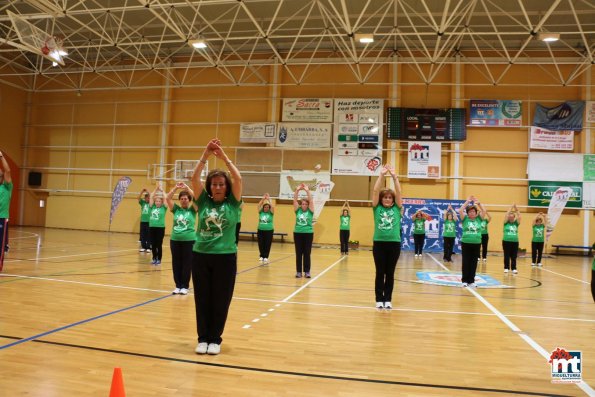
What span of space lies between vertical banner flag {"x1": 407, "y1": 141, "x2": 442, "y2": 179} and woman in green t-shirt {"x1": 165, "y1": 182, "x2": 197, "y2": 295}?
14.7 metres

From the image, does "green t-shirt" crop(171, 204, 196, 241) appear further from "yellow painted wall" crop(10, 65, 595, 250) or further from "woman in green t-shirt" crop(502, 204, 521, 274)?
"yellow painted wall" crop(10, 65, 595, 250)

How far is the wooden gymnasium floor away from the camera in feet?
10.2

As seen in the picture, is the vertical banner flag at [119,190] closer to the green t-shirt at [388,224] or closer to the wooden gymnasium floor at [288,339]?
the wooden gymnasium floor at [288,339]

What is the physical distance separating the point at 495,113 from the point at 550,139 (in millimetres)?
2468

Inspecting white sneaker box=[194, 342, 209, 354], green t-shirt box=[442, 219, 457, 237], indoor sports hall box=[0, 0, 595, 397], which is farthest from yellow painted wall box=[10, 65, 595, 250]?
white sneaker box=[194, 342, 209, 354]

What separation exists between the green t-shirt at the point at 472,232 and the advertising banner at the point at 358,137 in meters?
11.7

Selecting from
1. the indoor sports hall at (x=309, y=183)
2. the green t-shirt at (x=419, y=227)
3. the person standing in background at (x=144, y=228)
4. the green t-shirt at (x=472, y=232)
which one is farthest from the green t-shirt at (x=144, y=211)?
the green t-shirt at (x=472, y=232)

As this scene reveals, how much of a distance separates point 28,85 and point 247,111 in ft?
42.7

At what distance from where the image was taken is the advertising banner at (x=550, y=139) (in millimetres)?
18828

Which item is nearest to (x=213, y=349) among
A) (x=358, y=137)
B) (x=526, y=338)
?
(x=526, y=338)

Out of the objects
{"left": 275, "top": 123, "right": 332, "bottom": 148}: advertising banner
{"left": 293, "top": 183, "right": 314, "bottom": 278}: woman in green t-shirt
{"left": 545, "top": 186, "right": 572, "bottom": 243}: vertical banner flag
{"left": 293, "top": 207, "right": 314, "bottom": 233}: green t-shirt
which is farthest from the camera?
{"left": 275, "top": 123, "right": 332, "bottom": 148}: advertising banner

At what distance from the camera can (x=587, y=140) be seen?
18.8 m

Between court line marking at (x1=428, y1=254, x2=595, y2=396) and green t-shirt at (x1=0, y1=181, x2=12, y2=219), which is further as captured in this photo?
green t-shirt at (x1=0, y1=181, x2=12, y2=219)

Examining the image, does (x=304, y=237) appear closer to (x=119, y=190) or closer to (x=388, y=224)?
(x=388, y=224)
